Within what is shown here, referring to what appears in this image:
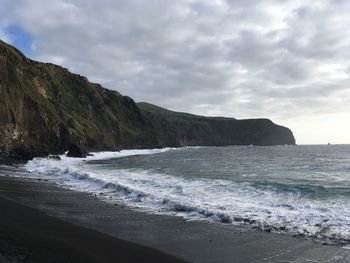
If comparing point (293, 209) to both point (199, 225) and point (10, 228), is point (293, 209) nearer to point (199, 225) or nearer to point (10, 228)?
point (199, 225)

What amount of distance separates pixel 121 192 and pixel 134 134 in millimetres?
100636

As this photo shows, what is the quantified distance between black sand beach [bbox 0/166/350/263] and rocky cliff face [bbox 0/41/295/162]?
33.5 meters

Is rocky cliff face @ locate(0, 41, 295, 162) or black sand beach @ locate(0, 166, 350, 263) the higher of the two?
rocky cliff face @ locate(0, 41, 295, 162)

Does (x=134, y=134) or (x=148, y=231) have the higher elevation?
(x=134, y=134)

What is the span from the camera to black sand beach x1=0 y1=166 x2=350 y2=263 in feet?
31.4

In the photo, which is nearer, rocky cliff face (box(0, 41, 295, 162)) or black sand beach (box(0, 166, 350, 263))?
black sand beach (box(0, 166, 350, 263))

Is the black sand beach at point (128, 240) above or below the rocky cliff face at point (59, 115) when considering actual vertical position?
below

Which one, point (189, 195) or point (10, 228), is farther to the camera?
point (189, 195)

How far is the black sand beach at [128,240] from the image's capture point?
9.56 m

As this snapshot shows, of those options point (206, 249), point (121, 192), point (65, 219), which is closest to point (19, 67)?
point (121, 192)

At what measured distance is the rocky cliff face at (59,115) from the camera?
50.7 metres

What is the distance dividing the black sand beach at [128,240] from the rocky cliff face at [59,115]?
110 ft

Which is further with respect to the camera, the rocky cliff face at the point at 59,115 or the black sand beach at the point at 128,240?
the rocky cliff face at the point at 59,115

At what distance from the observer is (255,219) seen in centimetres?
1394
